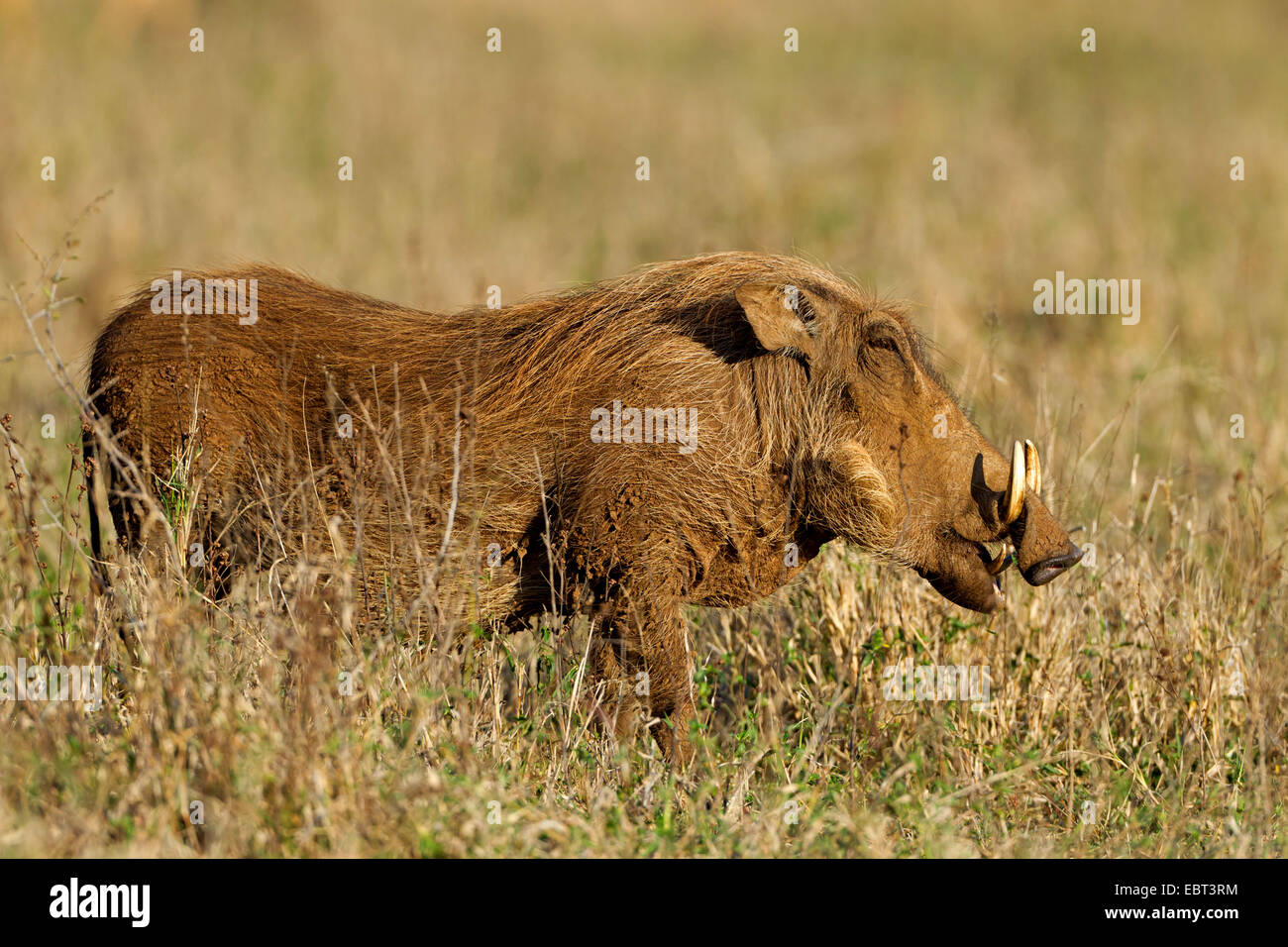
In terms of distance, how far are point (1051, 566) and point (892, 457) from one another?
0.51 m

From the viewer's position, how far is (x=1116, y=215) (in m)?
10.1

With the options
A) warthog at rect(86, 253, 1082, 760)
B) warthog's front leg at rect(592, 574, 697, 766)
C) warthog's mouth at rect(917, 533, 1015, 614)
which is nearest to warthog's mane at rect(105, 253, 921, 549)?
warthog at rect(86, 253, 1082, 760)

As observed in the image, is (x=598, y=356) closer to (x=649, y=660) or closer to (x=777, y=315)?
(x=777, y=315)

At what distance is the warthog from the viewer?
362cm

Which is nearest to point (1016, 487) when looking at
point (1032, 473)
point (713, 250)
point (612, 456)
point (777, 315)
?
point (1032, 473)

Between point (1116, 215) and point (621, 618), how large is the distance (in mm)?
7744

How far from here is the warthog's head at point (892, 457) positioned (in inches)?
144

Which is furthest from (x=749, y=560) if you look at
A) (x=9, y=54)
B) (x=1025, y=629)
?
(x=9, y=54)

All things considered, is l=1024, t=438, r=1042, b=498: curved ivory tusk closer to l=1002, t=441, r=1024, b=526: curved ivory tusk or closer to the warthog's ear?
l=1002, t=441, r=1024, b=526: curved ivory tusk

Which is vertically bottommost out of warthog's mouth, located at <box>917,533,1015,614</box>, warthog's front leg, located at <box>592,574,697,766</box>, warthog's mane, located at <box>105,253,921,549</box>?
warthog's front leg, located at <box>592,574,697,766</box>

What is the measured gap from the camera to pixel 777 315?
363cm

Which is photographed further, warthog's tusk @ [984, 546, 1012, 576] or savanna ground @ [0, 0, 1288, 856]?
warthog's tusk @ [984, 546, 1012, 576]

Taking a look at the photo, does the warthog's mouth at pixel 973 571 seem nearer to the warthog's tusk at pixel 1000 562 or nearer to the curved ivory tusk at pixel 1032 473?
the warthog's tusk at pixel 1000 562
